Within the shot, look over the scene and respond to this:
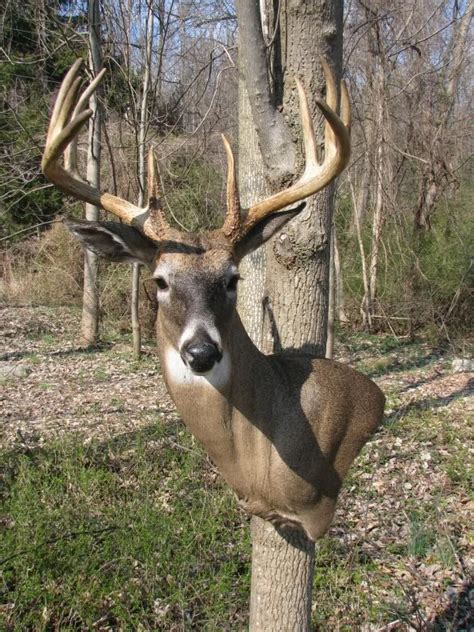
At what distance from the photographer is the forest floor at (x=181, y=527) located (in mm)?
3281

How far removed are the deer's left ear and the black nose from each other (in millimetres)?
460

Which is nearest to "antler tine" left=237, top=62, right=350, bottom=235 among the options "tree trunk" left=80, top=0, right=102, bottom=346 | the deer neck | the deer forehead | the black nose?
the deer forehead

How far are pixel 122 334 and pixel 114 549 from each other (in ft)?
24.5

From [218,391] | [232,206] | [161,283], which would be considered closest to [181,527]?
[218,391]

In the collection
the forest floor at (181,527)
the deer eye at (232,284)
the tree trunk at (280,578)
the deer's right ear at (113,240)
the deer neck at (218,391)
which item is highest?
the deer's right ear at (113,240)

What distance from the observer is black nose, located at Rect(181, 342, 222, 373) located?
166 centimetres

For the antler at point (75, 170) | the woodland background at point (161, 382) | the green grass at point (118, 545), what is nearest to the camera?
the antler at point (75, 170)

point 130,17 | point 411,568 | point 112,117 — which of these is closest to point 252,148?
point 411,568

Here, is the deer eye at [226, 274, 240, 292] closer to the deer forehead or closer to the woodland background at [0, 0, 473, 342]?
the deer forehead

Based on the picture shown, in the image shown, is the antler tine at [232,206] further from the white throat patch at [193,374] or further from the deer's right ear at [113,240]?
the white throat patch at [193,374]

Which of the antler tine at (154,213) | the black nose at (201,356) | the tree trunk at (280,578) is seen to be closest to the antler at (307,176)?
the antler tine at (154,213)

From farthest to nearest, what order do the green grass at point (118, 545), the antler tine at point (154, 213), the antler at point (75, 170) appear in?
the green grass at point (118, 545), the antler tine at point (154, 213), the antler at point (75, 170)

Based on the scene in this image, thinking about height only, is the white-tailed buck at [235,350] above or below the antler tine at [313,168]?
below

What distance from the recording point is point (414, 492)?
4.66 meters
